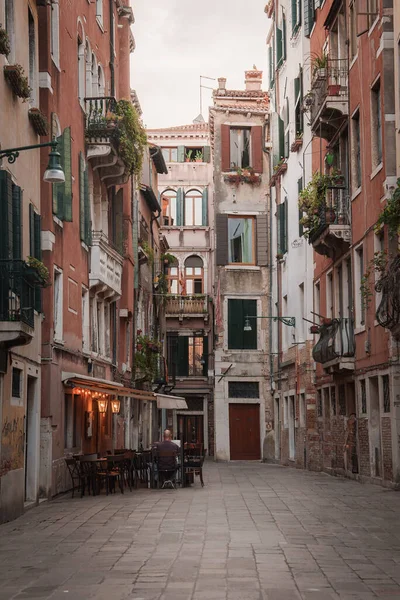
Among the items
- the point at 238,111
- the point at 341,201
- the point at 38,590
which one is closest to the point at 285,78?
the point at 238,111

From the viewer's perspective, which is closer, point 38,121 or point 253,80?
point 38,121

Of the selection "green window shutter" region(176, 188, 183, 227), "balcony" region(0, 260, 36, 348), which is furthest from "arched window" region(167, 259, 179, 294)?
"balcony" region(0, 260, 36, 348)

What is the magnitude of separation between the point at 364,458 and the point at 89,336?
24.2ft

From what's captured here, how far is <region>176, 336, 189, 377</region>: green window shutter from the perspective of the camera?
49.2 metres

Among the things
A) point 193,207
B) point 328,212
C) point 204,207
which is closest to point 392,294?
point 328,212

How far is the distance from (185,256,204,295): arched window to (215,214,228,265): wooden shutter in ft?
25.3

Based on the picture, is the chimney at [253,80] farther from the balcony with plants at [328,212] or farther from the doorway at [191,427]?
the balcony with plants at [328,212]

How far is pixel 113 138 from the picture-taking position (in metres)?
26.1

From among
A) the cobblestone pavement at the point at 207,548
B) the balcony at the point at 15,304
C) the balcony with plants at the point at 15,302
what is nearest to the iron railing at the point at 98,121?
the cobblestone pavement at the point at 207,548

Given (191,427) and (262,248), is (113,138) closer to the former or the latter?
(262,248)

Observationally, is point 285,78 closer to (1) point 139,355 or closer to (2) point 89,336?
(1) point 139,355

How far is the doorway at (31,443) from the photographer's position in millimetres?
18922

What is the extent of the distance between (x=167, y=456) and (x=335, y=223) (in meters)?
7.10

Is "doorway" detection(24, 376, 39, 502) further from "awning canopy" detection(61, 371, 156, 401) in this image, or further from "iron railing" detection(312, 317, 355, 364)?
"iron railing" detection(312, 317, 355, 364)
